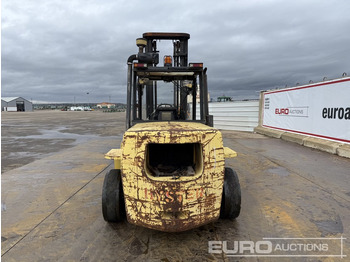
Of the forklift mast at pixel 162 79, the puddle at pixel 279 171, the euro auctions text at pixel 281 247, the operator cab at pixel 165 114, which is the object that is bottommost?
the euro auctions text at pixel 281 247

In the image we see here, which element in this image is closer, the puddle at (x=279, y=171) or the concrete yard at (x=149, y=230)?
the concrete yard at (x=149, y=230)

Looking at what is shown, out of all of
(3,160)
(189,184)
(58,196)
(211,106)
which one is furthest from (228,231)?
(211,106)

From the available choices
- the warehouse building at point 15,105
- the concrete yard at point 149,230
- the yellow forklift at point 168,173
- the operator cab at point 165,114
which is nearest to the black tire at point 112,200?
the yellow forklift at point 168,173

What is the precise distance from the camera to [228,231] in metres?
3.07

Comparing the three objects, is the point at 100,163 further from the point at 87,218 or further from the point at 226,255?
the point at 226,255

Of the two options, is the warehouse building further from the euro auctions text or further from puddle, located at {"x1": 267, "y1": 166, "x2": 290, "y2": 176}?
the euro auctions text

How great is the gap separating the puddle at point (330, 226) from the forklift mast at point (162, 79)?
217 cm

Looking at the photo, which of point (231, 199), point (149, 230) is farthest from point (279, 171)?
point (149, 230)

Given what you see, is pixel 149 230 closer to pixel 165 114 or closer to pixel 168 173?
pixel 168 173

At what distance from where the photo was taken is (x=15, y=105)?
84.8 metres

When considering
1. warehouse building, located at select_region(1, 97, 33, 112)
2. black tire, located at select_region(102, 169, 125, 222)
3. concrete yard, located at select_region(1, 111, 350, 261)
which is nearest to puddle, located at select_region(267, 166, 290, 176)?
concrete yard, located at select_region(1, 111, 350, 261)

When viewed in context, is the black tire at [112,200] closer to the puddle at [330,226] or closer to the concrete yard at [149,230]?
the concrete yard at [149,230]

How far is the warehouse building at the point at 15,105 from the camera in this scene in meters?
78.9

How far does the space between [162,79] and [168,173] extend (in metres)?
2.35
